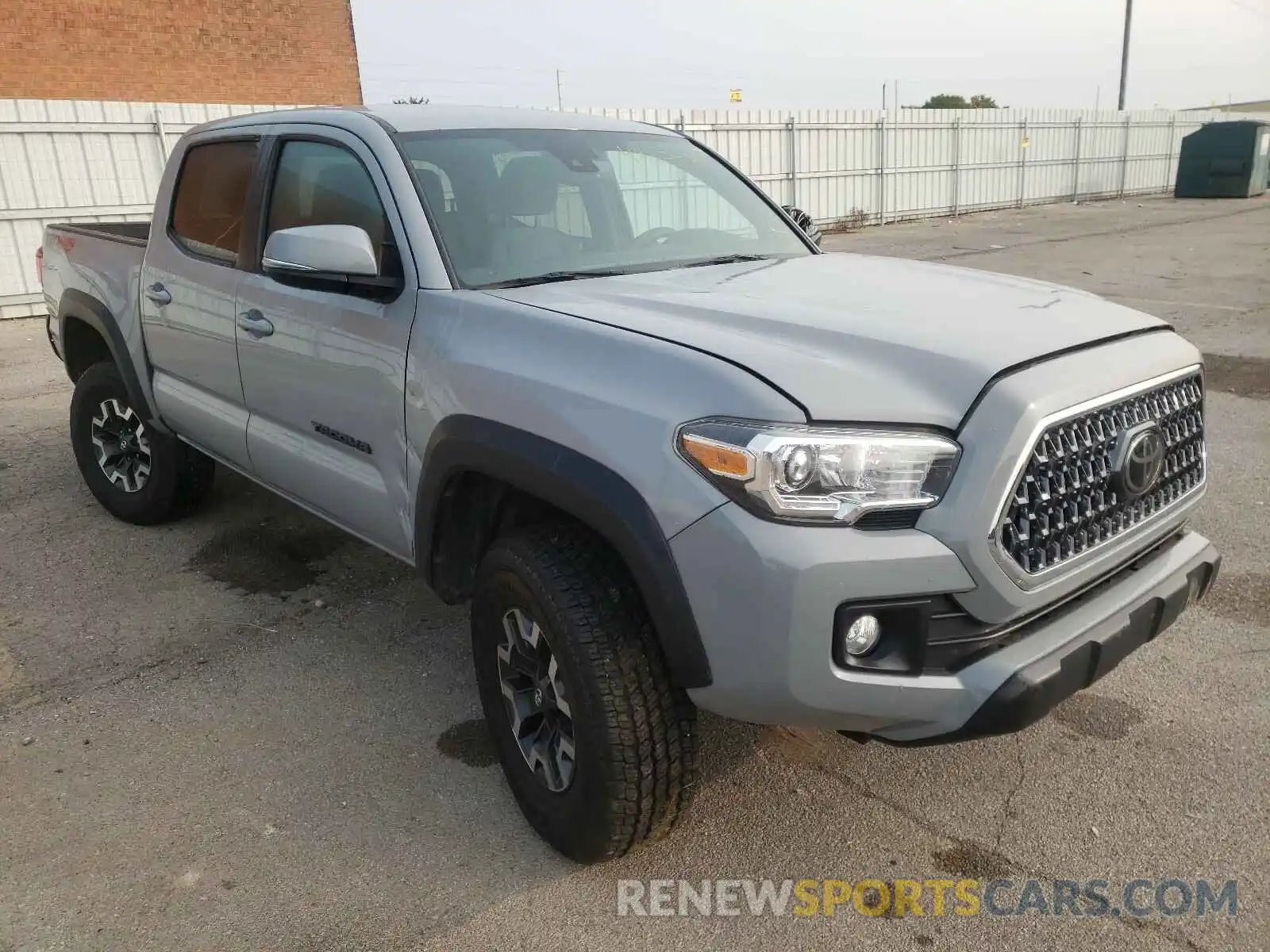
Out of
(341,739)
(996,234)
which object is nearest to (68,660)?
(341,739)

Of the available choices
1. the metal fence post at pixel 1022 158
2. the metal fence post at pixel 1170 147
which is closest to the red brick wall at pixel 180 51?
the metal fence post at pixel 1022 158

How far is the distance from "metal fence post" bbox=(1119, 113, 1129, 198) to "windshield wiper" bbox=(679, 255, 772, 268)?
1192 inches

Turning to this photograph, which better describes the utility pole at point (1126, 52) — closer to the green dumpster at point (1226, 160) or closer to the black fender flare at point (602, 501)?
the green dumpster at point (1226, 160)

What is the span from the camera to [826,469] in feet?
6.54

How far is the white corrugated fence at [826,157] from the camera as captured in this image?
11.7 m

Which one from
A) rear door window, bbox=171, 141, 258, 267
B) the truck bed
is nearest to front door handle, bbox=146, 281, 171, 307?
rear door window, bbox=171, 141, 258, 267

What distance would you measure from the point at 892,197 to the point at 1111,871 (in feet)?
70.4

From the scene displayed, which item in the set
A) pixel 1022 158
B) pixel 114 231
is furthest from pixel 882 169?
pixel 114 231

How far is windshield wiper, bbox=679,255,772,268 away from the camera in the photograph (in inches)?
128

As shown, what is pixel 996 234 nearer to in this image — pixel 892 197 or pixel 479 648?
pixel 892 197

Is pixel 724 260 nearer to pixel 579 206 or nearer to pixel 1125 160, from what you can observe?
pixel 579 206

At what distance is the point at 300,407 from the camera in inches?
133

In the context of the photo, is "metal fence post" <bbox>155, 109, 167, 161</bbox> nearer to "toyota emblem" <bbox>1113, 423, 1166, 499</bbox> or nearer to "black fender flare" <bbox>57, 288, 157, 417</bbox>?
"black fender flare" <bbox>57, 288, 157, 417</bbox>

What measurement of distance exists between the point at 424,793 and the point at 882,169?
21.2 meters
